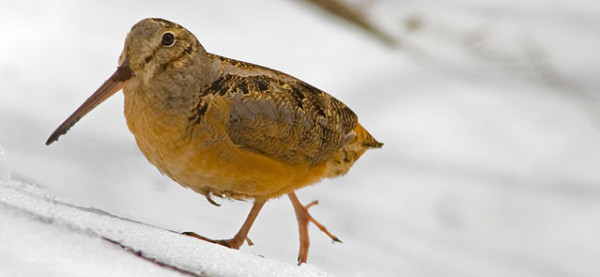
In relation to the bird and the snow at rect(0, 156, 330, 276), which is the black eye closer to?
the bird

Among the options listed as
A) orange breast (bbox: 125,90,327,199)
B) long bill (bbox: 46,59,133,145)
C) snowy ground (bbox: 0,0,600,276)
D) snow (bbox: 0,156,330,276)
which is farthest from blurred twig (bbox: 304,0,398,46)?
snow (bbox: 0,156,330,276)

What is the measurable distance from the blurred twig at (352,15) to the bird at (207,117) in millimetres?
3252

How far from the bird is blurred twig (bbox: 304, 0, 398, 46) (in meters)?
3.25

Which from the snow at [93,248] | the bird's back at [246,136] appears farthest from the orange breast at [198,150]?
the snow at [93,248]

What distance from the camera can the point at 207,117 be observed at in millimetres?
2715

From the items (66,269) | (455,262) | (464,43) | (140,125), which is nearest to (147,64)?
(140,125)

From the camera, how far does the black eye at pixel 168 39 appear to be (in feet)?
8.96

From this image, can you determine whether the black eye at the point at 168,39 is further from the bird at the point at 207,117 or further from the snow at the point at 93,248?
the snow at the point at 93,248

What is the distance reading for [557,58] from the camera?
6012 millimetres

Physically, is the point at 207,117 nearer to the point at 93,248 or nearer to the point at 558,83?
the point at 93,248

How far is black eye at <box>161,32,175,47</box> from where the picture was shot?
8.96 ft

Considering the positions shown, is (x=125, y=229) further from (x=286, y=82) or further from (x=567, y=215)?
(x=567, y=215)

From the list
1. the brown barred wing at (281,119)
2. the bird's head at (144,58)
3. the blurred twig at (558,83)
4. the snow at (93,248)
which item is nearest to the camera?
the snow at (93,248)

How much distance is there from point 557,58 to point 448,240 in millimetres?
1871
